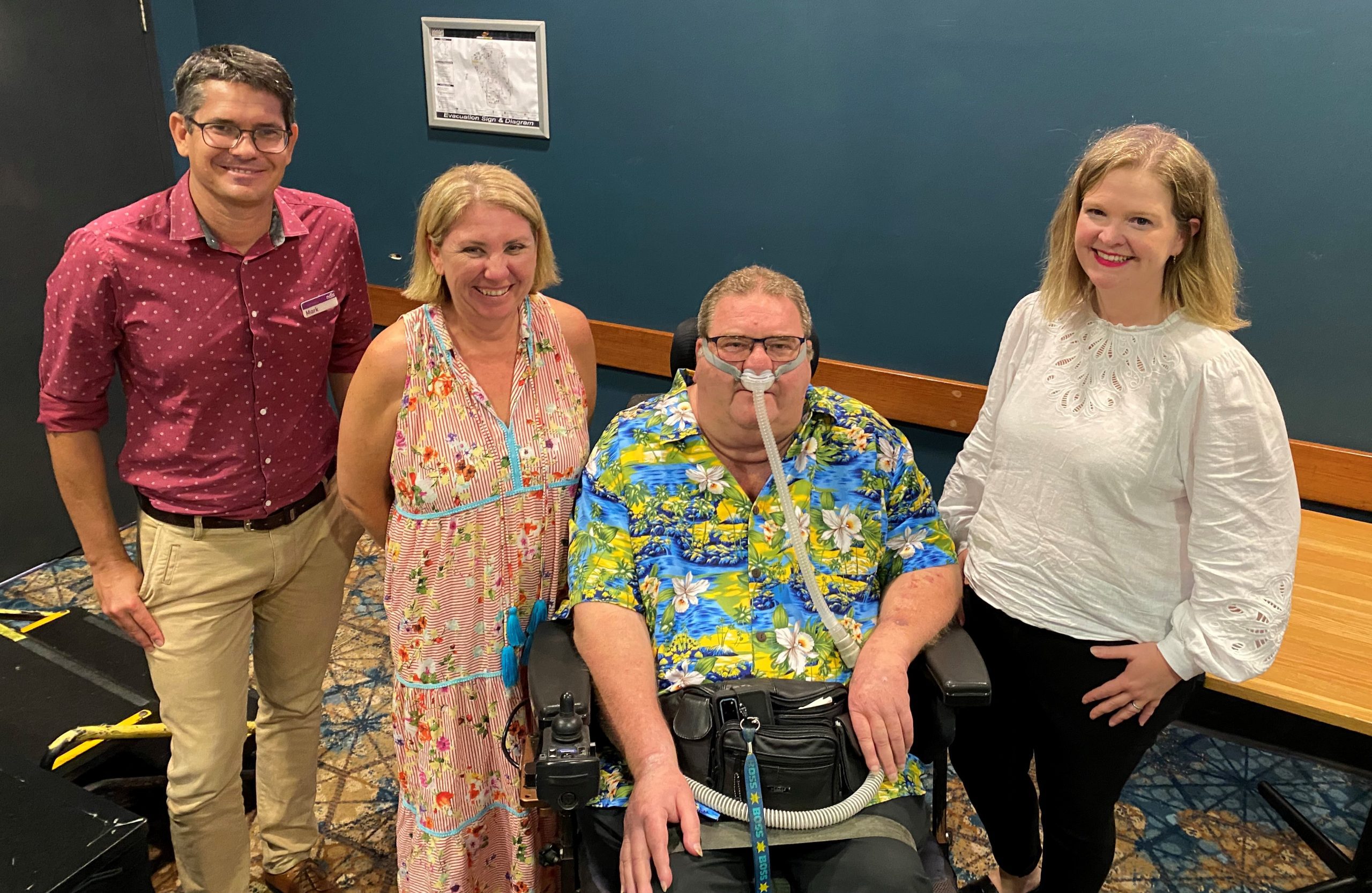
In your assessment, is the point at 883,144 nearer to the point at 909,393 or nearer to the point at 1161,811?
the point at 909,393

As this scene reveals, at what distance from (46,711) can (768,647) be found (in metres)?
1.66

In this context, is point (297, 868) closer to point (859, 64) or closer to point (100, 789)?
point (100, 789)

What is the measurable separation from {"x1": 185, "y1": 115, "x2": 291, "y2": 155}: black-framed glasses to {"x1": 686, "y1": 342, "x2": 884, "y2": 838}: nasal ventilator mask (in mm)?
834

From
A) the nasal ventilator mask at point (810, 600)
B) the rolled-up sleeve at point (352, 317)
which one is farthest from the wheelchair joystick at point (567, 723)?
the rolled-up sleeve at point (352, 317)

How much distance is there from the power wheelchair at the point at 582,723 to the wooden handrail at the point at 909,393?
81 cm

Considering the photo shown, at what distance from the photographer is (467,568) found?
1.66 metres

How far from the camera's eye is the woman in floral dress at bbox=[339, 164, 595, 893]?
1605 mm

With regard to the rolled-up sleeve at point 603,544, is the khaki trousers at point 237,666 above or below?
below

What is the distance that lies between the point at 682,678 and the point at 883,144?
66.0 inches

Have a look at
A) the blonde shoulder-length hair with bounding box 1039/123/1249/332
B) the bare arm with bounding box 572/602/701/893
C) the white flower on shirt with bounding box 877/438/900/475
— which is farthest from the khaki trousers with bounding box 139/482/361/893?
the blonde shoulder-length hair with bounding box 1039/123/1249/332

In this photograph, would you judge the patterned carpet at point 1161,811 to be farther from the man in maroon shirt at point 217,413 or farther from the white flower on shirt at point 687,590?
the white flower on shirt at point 687,590

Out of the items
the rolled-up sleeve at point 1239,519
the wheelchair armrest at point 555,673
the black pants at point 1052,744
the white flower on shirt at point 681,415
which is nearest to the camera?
the rolled-up sleeve at point 1239,519

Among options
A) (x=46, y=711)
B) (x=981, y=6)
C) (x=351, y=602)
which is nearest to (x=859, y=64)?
(x=981, y=6)

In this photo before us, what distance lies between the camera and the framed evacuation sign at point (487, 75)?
3.05 metres
